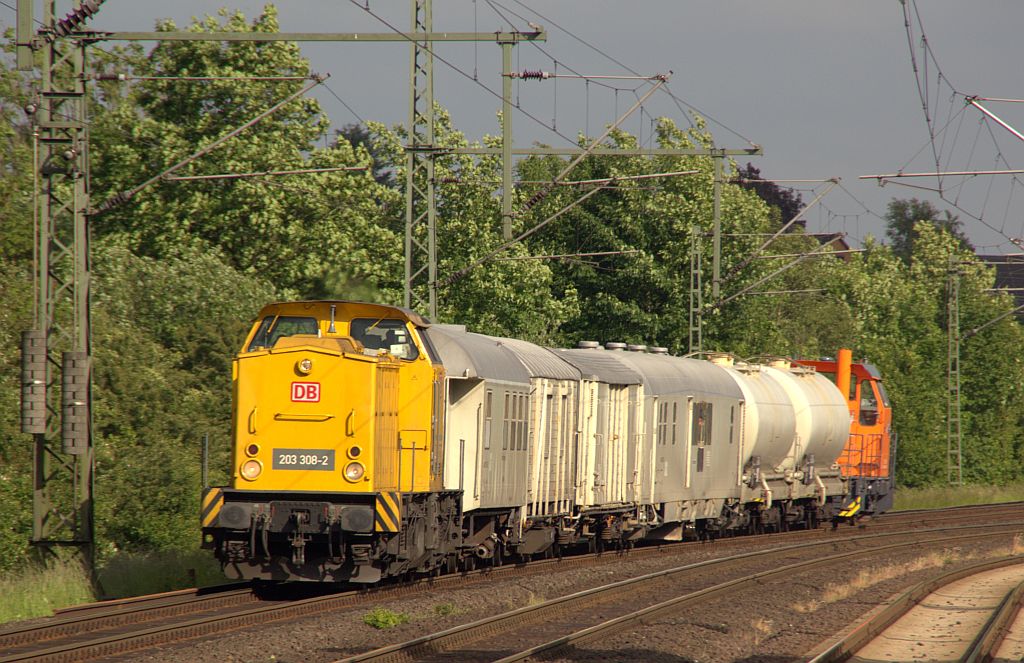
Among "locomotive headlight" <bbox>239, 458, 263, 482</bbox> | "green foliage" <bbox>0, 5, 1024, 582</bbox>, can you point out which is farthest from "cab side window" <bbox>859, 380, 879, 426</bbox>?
"locomotive headlight" <bbox>239, 458, 263, 482</bbox>

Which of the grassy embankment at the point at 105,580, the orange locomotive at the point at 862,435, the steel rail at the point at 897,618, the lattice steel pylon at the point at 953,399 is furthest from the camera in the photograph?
the lattice steel pylon at the point at 953,399

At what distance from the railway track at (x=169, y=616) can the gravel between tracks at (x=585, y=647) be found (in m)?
0.37

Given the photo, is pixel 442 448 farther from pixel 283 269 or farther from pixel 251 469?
pixel 283 269

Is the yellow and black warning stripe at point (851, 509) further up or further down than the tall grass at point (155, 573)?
further up

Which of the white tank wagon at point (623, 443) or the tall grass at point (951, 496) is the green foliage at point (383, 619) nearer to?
the white tank wagon at point (623, 443)

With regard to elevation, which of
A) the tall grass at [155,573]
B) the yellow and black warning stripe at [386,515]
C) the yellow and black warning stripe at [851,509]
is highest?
the yellow and black warning stripe at [386,515]

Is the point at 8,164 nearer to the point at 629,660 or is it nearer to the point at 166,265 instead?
the point at 166,265

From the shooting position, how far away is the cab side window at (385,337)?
55.3 feet

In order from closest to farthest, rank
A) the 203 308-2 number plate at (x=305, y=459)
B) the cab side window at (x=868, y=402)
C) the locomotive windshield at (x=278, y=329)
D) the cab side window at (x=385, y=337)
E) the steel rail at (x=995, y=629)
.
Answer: the steel rail at (x=995, y=629), the 203 308-2 number plate at (x=305, y=459), the locomotive windshield at (x=278, y=329), the cab side window at (x=385, y=337), the cab side window at (x=868, y=402)

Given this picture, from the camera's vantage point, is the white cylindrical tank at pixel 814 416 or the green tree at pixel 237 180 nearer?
the white cylindrical tank at pixel 814 416

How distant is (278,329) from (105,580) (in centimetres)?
442

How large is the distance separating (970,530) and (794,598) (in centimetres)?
1886

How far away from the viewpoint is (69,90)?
17.6m

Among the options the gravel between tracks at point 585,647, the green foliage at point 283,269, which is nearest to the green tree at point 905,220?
the green foliage at point 283,269
